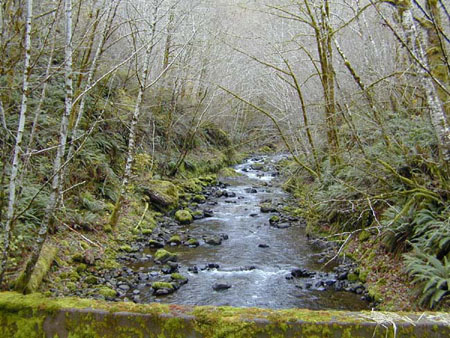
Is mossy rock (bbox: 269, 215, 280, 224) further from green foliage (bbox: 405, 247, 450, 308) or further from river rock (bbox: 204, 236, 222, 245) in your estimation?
green foliage (bbox: 405, 247, 450, 308)

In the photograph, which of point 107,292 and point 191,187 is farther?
point 191,187

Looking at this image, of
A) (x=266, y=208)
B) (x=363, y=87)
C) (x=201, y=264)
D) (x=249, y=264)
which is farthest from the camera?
(x=266, y=208)

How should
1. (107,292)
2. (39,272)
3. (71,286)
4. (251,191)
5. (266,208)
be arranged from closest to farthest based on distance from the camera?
(39,272), (71,286), (107,292), (266,208), (251,191)

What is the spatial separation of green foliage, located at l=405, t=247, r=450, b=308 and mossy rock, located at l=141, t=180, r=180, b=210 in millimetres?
8439

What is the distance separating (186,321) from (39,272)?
13.7ft

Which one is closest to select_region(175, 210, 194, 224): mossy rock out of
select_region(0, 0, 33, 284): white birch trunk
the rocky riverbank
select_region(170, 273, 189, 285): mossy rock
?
the rocky riverbank

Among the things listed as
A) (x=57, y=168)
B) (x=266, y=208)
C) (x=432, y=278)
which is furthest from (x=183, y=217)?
(x=432, y=278)

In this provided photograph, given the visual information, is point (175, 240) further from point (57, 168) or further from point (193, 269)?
point (57, 168)

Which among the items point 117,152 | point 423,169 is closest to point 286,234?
point 423,169

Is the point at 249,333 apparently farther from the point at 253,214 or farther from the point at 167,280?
the point at 253,214

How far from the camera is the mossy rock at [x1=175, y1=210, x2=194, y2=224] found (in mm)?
11445

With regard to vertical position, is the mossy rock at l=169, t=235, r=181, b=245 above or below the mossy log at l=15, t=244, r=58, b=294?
below

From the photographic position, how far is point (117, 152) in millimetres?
12414

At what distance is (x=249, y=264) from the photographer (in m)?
8.27
